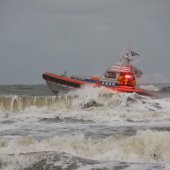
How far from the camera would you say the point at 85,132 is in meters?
15.4

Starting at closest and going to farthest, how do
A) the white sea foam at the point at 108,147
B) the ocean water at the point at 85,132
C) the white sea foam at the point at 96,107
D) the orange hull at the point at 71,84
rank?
the ocean water at the point at 85,132 < the white sea foam at the point at 108,147 < the white sea foam at the point at 96,107 < the orange hull at the point at 71,84

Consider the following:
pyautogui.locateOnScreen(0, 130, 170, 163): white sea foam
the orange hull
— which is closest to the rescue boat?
the orange hull

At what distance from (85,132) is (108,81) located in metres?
15.3

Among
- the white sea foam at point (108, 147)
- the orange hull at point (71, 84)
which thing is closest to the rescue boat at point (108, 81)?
the orange hull at point (71, 84)

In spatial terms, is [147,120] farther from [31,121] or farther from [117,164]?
[117,164]

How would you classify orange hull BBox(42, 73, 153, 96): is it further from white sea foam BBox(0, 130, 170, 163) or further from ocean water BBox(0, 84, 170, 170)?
white sea foam BBox(0, 130, 170, 163)

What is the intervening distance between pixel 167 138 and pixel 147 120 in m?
8.91

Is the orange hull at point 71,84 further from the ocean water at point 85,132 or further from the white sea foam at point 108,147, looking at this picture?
the white sea foam at point 108,147

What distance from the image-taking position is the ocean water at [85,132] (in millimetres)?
8188

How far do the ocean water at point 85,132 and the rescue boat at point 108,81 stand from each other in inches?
26.1

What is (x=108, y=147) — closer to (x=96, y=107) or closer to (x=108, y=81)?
(x=96, y=107)

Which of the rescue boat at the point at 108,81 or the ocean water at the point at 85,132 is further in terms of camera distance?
the rescue boat at the point at 108,81

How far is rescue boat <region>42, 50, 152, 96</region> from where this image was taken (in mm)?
29984

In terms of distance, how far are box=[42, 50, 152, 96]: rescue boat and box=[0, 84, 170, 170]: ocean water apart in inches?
26.1
